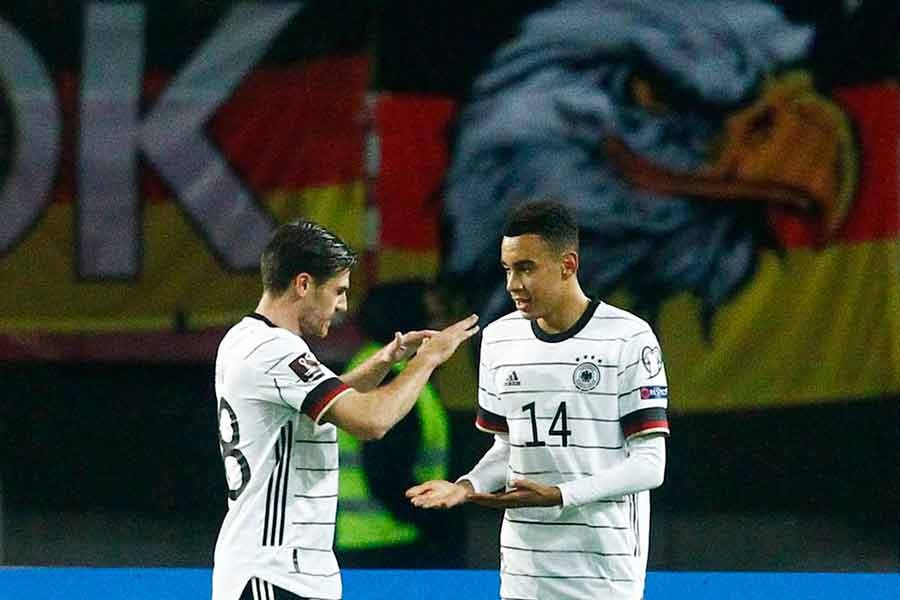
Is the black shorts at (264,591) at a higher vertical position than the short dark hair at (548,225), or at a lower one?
lower

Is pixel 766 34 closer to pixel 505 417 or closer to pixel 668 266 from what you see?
pixel 668 266

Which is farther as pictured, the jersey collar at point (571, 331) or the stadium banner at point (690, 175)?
the stadium banner at point (690, 175)

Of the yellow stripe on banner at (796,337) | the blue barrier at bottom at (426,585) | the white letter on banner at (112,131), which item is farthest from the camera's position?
the white letter on banner at (112,131)

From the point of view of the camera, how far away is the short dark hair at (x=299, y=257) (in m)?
2.93

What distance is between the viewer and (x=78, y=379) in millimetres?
6184

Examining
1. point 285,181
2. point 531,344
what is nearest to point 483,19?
point 285,181

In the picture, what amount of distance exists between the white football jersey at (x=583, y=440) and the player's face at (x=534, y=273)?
8 centimetres

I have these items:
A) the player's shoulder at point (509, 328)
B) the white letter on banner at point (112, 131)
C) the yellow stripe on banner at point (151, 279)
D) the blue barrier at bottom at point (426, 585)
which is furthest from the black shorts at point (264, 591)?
the white letter on banner at point (112, 131)

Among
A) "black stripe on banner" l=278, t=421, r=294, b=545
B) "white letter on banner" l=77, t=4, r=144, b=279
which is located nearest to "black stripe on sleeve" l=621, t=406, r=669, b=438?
"black stripe on banner" l=278, t=421, r=294, b=545

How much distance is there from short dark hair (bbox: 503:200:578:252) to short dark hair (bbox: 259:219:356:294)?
1.18ft

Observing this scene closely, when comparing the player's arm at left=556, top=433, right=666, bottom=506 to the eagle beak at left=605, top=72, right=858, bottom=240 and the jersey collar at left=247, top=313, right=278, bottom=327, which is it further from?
the eagle beak at left=605, top=72, right=858, bottom=240

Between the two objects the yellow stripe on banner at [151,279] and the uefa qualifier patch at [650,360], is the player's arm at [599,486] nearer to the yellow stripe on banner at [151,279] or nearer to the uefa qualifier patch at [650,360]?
the uefa qualifier patch at [650,360]

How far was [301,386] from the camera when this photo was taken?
2854 millimetres

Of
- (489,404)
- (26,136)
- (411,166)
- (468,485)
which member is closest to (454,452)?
(411,166)
